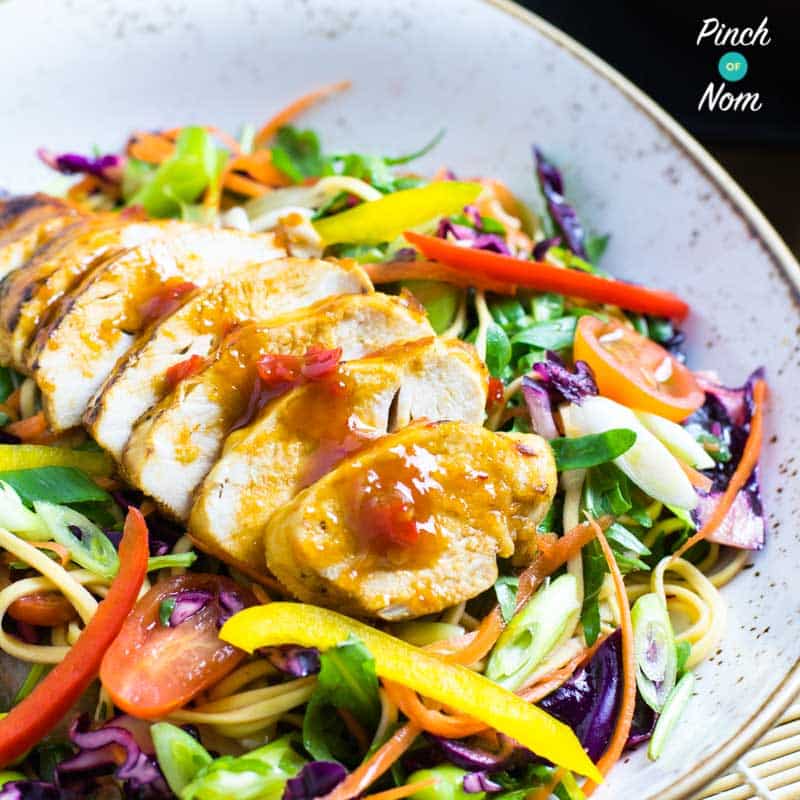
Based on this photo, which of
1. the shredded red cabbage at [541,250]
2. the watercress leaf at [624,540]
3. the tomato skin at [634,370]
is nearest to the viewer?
the watercress leaf at [624,540]

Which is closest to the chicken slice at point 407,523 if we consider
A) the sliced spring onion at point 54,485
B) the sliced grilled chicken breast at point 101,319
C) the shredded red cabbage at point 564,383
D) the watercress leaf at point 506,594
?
the watercress leaf at point 506,594

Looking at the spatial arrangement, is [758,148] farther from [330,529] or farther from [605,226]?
[330,529]

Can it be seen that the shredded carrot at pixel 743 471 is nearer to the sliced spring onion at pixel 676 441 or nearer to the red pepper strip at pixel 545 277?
the sliced spring onion at pixel 676 441

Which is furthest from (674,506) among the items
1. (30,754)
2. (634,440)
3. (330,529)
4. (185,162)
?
(185,162)

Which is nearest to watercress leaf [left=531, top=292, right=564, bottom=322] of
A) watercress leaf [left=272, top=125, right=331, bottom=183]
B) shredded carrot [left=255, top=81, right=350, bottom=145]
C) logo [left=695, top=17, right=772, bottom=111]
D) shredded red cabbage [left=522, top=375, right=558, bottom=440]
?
shredded red cabbage [left=522, top=375, right=558, bottom=440]

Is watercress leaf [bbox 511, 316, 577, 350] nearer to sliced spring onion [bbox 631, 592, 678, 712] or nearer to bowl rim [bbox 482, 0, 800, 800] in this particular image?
bowl rim [bbox 482, 0, 800, 800]

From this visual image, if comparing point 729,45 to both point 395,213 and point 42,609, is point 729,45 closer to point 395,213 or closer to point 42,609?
point 395,213

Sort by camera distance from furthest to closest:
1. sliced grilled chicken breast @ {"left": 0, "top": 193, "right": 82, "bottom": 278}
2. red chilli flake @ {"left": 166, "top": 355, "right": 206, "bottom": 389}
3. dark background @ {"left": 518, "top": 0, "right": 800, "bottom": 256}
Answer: dark background @ {"left": 518, "top": 0, "right": 800, "bottom": 256}, sliced grilled chicken breast @ {"left": 0, "top": 193, "right": 82, "bottom": 278}, red chilli flake @ {"left": 166, "top": 355, "right": 206, "bottom": 389}

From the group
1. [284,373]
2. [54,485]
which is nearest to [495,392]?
[284,373]
